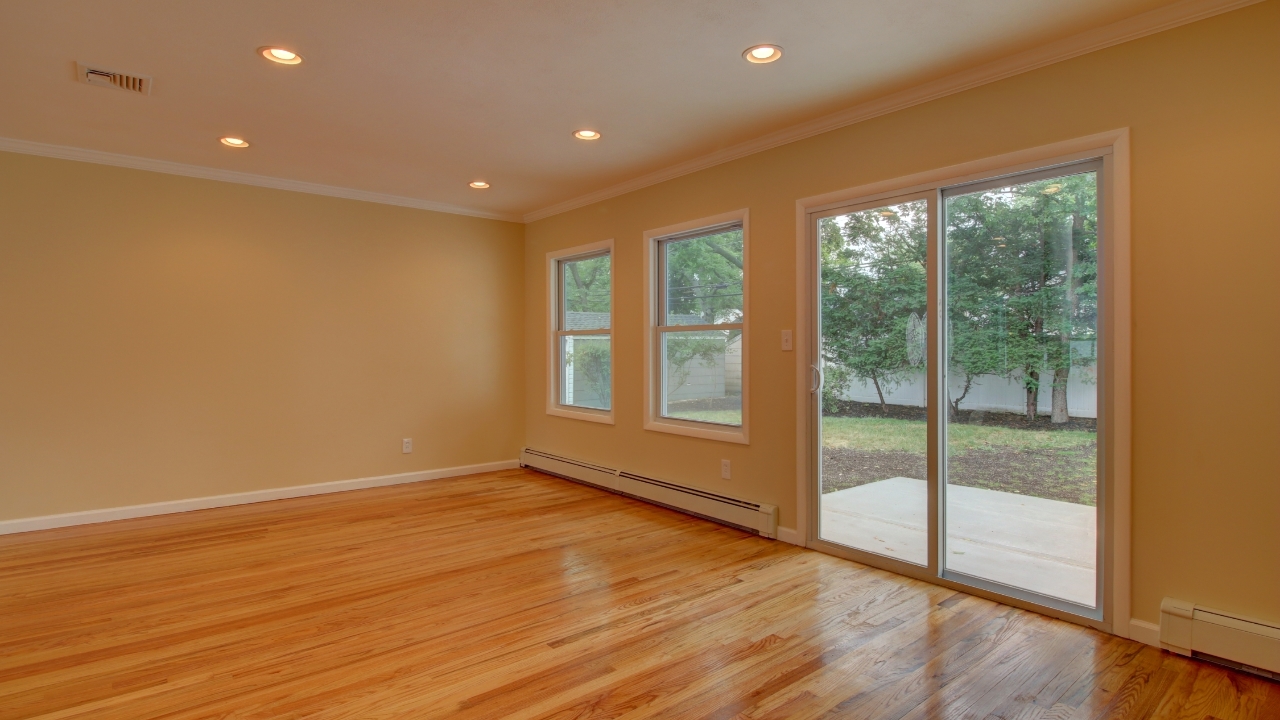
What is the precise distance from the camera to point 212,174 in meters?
4.55

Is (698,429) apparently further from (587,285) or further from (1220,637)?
(1220,637)

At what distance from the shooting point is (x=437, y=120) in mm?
3533

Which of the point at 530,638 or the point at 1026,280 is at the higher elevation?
the point at 1026,280

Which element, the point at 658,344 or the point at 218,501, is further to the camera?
the point at 658,344

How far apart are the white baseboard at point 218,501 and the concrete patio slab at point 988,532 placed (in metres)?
3.51

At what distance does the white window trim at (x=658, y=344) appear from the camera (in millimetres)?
4000

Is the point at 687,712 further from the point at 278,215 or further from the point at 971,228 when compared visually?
the point at 278,215

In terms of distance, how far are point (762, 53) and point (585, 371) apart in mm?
3372

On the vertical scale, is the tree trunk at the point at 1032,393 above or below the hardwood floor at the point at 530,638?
above

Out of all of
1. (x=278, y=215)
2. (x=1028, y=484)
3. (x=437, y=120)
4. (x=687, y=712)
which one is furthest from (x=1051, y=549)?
(x=278, y=215)

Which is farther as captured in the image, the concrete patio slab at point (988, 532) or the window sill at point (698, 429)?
the window sill at point (698, 429)

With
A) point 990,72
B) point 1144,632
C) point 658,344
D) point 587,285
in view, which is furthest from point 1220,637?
point 587,285

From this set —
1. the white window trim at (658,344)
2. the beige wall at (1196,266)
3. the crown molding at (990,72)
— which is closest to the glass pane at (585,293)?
the white window trim at (658,344)

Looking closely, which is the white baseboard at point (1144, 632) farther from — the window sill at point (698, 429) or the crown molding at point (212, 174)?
the crown molding at point (212, 174)
